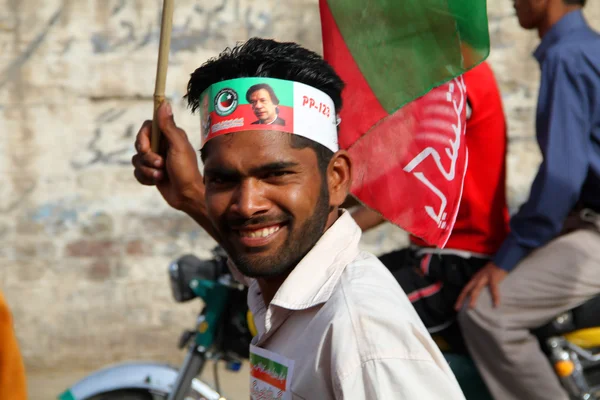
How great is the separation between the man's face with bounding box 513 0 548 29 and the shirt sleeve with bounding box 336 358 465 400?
218 centimetres

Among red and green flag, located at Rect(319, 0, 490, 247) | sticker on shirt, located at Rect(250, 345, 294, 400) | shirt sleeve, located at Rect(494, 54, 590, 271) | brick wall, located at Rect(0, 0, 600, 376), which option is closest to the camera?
sticker on shirt, located at Rect(250, 345, 294, 400)

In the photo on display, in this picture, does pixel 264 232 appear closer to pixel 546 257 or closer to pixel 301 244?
pixel 301 244

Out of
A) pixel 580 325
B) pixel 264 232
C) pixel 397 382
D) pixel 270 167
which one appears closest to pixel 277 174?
pixel 270 167

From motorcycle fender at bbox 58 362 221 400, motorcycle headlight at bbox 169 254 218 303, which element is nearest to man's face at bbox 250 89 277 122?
motorcycle headlight at bbox 169 254 218 303

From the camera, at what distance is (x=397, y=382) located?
1.44 m

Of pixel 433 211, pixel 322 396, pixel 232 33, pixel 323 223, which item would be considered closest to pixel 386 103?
pixel 433 211

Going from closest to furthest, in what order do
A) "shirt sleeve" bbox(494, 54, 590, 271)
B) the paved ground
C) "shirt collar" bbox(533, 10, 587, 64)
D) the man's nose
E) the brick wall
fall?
1. the man's nose
2. "shirt sleeve" bbox(494, 54, 590, 271)
3. "shirt collar" bbox(533, 10, 587, 64)
4. the paved ground
5. the brick wall

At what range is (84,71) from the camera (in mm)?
5328

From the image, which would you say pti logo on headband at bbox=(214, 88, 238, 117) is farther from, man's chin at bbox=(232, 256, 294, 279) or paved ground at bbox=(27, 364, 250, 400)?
paved ground at bbox=(27, 364, 250, 400)

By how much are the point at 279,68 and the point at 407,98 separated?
1.38 feet

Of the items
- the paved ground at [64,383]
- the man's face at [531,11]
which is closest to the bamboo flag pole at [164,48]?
the man's face at [531,11]

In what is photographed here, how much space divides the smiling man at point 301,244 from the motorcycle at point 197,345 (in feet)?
3.94

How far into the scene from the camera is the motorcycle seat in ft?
9.70

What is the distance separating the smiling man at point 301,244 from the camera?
148 centimetres
